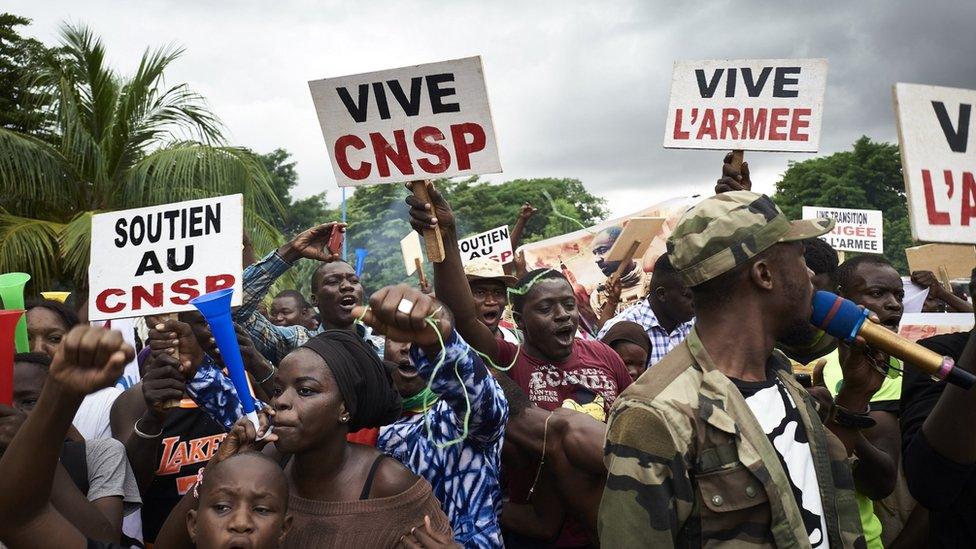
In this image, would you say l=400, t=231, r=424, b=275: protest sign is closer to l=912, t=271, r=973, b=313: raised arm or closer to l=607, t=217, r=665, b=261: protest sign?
l=607, t=217, r=665, b=261: protest sign

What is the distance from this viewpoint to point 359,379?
329 centimetres

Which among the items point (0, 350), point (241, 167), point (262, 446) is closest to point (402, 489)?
point (262, 446)

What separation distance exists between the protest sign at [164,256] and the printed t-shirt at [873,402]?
9.89 ft

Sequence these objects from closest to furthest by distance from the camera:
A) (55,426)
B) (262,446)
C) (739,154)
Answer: (55,426)
(262,446)
(739,154)

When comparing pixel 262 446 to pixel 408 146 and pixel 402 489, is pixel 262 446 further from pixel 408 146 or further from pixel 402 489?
pixel 408 146

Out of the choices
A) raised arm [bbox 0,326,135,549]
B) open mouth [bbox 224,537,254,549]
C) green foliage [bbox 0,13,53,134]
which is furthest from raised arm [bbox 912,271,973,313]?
green foliage [bbox 0,13,53,134]

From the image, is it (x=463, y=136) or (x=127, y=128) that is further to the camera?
(x=127, y=128)

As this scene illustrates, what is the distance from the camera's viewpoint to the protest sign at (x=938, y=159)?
10.3ft

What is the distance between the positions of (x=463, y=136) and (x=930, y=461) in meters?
2.48

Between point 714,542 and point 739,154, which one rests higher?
point 739,154

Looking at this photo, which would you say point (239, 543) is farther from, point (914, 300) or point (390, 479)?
point (914, 300)

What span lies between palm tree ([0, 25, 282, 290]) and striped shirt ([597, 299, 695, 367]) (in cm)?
1121

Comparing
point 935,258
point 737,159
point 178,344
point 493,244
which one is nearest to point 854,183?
point 935,258

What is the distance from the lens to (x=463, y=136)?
14.6ft
